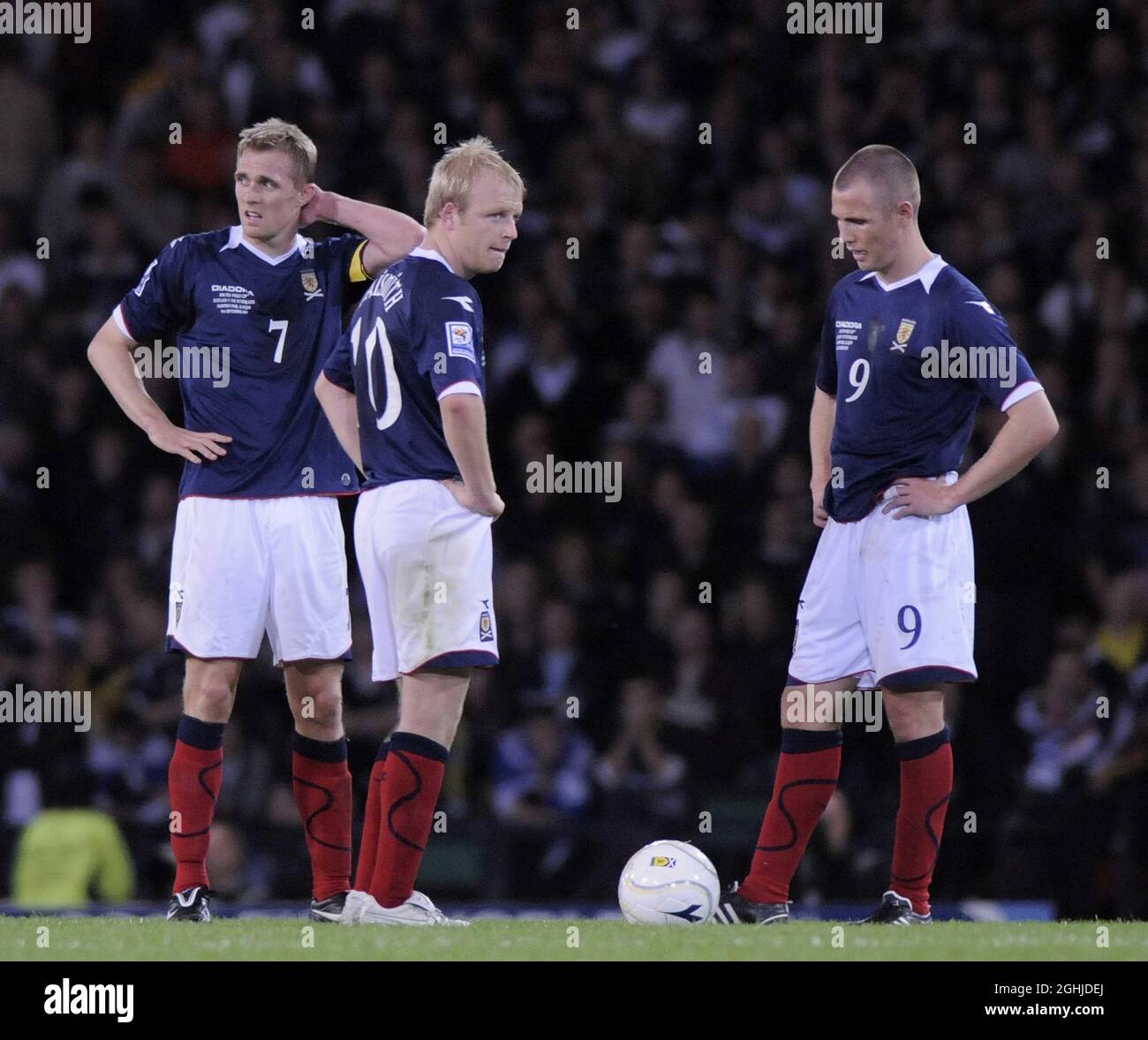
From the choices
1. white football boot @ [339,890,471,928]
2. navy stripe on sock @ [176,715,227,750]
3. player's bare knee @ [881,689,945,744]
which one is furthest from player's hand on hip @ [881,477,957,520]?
navy stripe on sock @ [176,715,227,750]

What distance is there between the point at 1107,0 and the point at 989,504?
3.96 meters

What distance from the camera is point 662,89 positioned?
12.2 metres

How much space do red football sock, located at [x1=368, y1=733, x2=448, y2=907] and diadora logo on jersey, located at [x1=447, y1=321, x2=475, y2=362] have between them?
1.08 metres

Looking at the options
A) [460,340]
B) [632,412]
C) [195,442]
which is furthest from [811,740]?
[632,412]

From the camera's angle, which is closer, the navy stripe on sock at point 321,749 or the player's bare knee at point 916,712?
the player's bare knee at point 916,712

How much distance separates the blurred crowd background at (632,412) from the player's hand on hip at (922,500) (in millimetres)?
3207

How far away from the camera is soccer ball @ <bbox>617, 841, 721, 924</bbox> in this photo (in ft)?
20.1

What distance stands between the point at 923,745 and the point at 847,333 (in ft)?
4.21

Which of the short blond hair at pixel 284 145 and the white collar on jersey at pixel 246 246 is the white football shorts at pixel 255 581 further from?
the short blond hair at pixel 284 145

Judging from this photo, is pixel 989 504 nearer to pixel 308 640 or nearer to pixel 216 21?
pixel 308 640

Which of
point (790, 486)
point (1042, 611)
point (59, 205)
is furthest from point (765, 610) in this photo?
point (59, 205)

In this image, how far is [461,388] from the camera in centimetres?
558

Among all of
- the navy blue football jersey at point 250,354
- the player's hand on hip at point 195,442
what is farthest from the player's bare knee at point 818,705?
the player's hand on hip at point 195,442

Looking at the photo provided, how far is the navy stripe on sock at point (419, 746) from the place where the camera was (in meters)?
5.70
